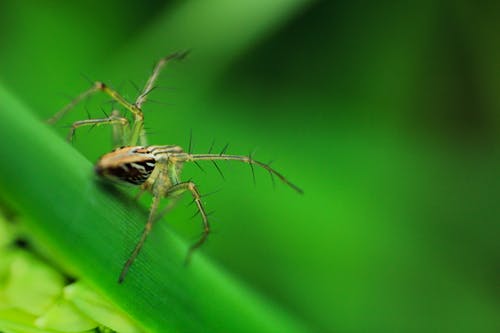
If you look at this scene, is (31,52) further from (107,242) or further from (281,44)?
(107,242)

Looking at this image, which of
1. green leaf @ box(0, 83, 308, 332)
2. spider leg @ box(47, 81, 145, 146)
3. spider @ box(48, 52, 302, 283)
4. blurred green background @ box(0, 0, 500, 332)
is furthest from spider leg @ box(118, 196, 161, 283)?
blurred green background @ box(0, 0, 500, 332)

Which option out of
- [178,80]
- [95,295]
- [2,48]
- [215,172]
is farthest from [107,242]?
[2,48]

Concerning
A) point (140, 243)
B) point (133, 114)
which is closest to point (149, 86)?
point (133, 114)

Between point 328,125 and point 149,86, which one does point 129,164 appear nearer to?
point 149,86

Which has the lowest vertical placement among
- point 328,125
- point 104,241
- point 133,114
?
point 104,241

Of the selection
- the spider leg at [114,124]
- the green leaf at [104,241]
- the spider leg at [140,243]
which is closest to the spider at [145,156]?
the spider leg at [114,124]

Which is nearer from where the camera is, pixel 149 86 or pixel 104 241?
pixel 104 241
